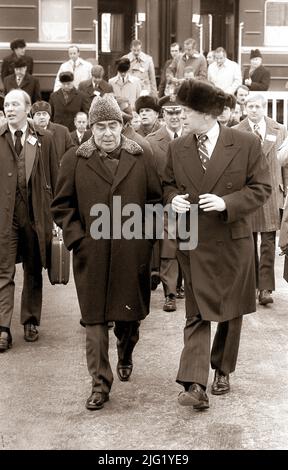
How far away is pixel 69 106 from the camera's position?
1516 centimetres

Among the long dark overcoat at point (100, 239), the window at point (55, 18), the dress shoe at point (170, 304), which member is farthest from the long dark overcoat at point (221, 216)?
the window at point (55, 18)

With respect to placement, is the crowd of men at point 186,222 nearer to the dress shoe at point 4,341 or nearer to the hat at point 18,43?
the dress shoe at point 4,341

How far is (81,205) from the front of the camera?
6.04m

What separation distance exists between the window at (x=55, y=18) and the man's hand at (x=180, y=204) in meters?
14.9

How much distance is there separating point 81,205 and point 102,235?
0.78 feet

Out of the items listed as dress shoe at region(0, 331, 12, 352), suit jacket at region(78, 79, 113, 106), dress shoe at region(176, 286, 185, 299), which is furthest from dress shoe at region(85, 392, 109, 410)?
suit jacket at region(78, 79, 113, 106)

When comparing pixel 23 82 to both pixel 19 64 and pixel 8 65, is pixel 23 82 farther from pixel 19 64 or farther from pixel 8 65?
pixel 8 65

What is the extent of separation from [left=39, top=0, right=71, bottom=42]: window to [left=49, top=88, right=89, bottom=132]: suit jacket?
200 inches

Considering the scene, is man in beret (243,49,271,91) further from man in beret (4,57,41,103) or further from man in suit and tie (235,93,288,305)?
man in suit and tie (235,93,288,305)

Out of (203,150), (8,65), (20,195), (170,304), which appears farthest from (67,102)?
(203,150)

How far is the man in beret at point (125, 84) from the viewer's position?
1638 centimetres

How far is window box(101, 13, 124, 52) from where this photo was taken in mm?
21562
